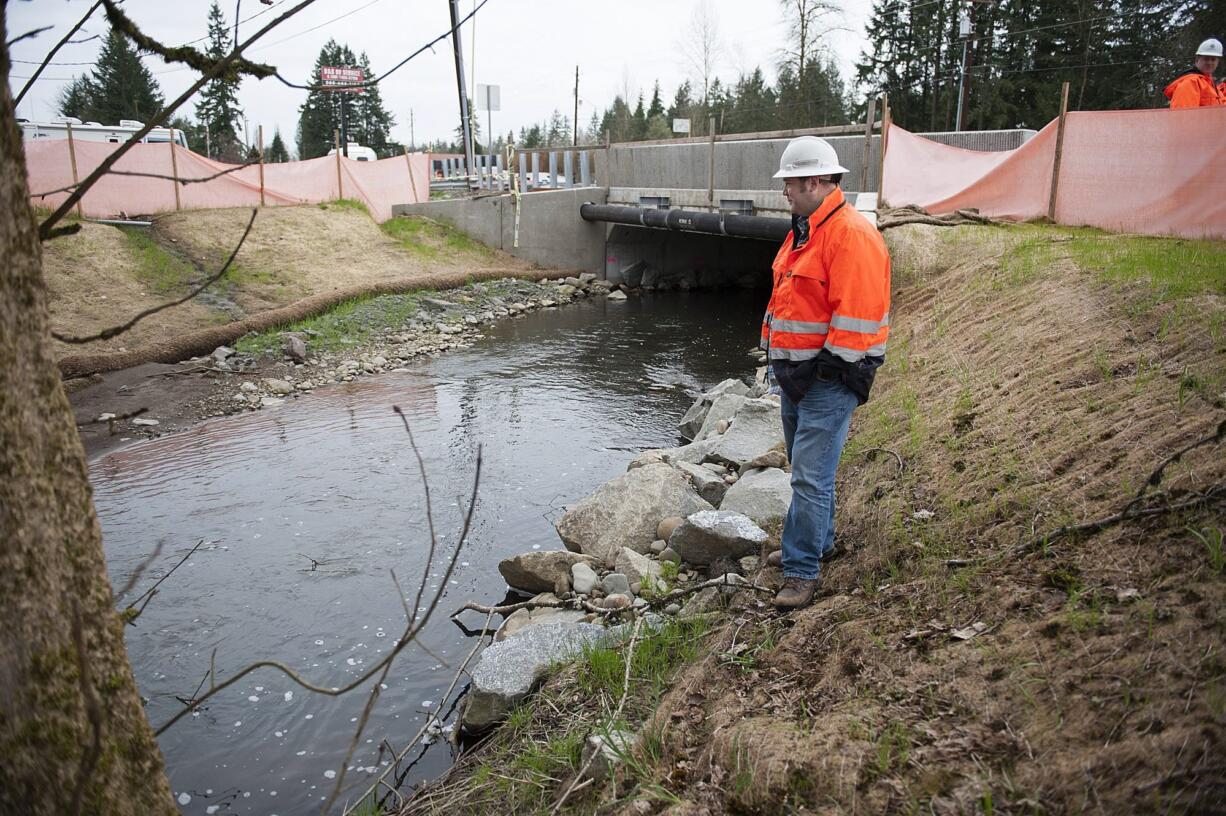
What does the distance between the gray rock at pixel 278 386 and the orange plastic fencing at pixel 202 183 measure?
575 cm

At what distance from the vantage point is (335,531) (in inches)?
305

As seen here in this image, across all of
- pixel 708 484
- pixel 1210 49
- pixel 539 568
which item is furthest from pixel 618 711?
pixel 1210 49

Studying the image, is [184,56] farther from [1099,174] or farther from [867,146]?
[867,146]

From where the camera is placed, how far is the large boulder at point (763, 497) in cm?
625

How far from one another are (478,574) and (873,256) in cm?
415

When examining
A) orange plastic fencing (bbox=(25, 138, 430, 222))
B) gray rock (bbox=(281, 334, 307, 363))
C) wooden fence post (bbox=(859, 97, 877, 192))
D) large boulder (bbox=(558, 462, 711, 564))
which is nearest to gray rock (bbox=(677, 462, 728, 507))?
large boulder (bbox=(558, 462, 711, 564))

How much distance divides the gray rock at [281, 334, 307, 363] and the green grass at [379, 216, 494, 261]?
838 cm

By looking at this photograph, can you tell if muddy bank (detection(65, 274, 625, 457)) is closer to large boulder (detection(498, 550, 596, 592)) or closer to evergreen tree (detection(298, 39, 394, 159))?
large boulder (detection(498, 550, 596, 592))

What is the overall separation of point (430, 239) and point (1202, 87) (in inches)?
722

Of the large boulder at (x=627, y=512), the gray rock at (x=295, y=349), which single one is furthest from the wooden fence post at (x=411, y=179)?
the large boulder at (x=627, y=512)

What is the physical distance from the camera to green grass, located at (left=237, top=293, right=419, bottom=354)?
15.0m

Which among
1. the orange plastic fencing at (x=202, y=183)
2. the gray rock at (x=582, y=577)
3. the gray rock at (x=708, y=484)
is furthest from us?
the orange plastic fencing at (x=202, y=183)

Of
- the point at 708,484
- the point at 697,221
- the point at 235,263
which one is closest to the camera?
the point at 708,484

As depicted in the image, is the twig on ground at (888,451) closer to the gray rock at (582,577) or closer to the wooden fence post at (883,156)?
the gray rock at (582,577)
